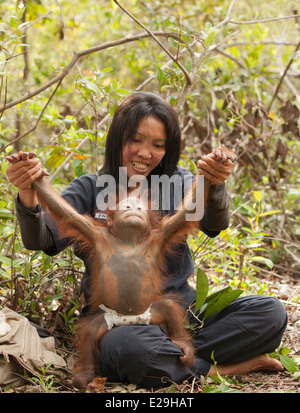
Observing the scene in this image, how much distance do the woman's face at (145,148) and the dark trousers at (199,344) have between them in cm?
87

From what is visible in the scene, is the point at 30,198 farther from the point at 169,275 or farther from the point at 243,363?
the point at 243,363

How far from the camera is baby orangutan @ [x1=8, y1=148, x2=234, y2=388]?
7.89 ft

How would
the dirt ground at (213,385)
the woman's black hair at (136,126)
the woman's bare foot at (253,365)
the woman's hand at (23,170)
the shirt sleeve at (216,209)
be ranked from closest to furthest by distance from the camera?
the woman's hand at (23,170) < the dirt ground at (213,385) < the shirt sleeve at (216,209) < the woman's bare foot at (253,365) < the woman's black hair at (136,126)

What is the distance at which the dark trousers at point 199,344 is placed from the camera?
7.91ft

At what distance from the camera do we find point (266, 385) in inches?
102

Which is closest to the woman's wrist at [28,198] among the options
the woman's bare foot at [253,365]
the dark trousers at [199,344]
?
the dark trousers at [199,344]

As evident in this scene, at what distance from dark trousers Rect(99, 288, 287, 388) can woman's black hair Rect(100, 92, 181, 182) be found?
89 cm

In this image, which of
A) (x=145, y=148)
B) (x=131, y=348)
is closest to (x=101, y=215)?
(x=145, y=148)

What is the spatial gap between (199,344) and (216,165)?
39.5 inches

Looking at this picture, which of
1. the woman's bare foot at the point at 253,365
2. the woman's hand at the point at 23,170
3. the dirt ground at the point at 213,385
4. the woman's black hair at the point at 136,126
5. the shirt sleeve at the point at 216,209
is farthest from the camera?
the woman's black hair at the point at 136,126

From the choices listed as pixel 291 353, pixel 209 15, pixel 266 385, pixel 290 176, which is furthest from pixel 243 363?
pixel 209 15

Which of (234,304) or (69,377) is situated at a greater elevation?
(234,304)

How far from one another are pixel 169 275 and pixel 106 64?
20.5 ft

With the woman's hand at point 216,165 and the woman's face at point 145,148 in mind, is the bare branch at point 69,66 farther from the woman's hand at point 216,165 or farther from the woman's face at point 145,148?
the woman's hand at point 216,165
